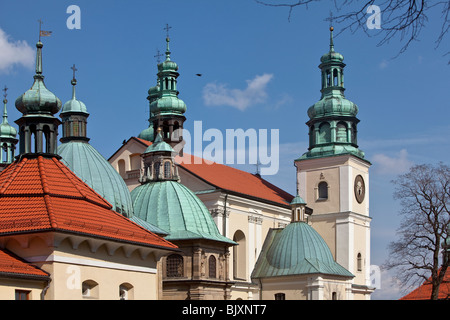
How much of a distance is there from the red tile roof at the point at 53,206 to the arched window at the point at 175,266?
15081mm

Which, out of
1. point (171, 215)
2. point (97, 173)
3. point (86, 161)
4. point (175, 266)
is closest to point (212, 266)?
point (175, 266)

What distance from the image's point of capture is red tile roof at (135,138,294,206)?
56.0 m

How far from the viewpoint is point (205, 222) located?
4447cm

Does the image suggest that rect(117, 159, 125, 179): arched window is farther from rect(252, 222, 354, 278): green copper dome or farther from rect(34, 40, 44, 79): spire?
rect(34, 40, 44, 79): spire

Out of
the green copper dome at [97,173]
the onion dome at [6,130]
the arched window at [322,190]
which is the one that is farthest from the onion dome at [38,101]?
the arched window at [322,190]

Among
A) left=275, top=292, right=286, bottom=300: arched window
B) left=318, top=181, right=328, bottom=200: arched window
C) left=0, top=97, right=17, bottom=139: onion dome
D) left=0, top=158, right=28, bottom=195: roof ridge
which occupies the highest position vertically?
left=0, top=97, right=17, bottom=139: onion dome

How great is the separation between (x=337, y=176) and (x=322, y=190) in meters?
1.81

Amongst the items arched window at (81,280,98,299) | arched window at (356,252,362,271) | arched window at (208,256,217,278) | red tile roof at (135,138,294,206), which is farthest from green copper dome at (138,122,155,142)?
arched window at (81,280,98,299)

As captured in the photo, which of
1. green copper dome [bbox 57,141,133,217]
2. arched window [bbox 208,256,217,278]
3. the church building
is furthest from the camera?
the church building

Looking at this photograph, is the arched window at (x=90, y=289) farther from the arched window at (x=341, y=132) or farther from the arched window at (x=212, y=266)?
the arched window at (x=341, y=132)

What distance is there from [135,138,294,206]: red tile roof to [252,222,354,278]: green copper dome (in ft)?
12.0
